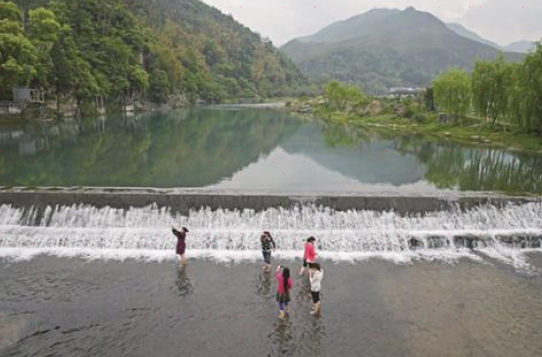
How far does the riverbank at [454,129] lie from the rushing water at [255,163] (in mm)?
3163

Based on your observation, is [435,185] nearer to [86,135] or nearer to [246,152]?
[246,152]

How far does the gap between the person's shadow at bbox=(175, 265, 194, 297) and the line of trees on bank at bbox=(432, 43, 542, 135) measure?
41239 millimetres

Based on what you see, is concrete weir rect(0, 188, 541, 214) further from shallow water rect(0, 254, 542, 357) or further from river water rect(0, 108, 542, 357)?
shallow water rect(0, 254, 542, 357)

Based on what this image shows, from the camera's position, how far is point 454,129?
2269 inches

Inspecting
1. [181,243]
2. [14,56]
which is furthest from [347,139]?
[14,56]

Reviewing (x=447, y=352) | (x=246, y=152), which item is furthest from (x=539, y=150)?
(x=447, y=352)

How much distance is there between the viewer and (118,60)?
3482 inches

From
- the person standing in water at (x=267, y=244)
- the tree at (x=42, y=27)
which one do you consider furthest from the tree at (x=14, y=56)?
the person standing in water at (x=267, y=244)

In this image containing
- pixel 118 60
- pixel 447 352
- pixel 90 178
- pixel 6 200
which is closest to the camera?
pixel 447 352

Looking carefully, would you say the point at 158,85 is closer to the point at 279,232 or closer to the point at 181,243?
the point at 279,232

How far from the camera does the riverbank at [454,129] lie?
143 feet

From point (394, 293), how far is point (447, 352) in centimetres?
310

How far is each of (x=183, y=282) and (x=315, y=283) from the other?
4.92 meters

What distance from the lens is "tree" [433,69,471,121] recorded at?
54875 mm
